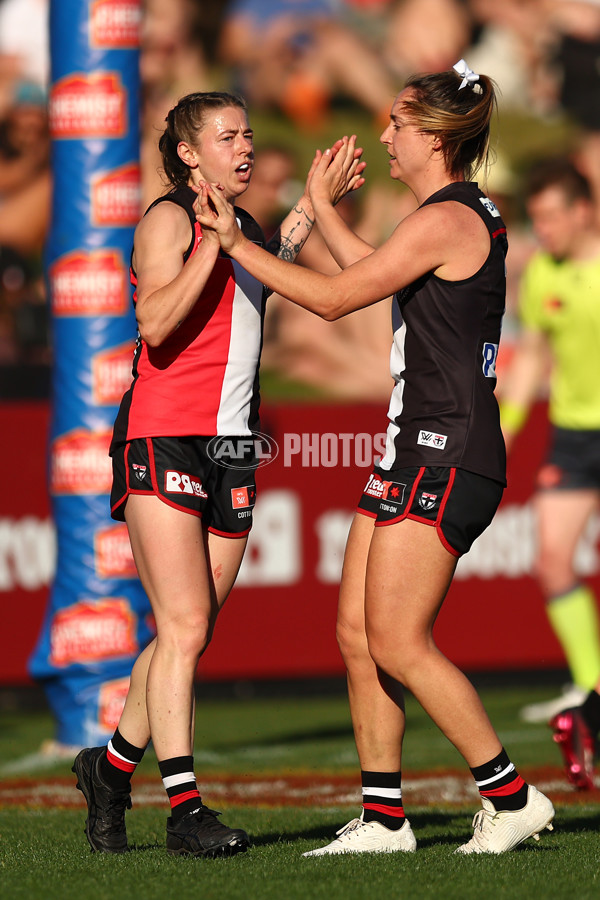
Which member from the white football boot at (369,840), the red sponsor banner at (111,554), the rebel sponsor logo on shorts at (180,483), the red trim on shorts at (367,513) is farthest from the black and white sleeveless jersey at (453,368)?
the red sponsor banner at (111,554)

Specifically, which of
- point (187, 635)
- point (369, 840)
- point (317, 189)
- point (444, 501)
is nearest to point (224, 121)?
point (317, 189)

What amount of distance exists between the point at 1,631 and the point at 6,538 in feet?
2.04

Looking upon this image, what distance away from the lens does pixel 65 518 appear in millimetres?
7695

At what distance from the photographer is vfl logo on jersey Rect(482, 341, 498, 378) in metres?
4.30

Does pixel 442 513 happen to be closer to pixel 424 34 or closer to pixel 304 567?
pixel 304 567

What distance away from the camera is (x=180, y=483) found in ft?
14.3

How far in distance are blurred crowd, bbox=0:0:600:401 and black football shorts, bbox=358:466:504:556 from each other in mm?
7429

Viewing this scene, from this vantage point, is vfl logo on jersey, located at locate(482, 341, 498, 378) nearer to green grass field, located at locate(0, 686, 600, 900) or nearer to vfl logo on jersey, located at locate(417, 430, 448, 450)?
vfl logo on jersey, located at locate(417, 430, 448, 450)

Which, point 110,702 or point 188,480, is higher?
point 188,480

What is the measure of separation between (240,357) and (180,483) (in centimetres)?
47

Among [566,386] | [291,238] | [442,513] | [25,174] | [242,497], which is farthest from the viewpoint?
[25,174]

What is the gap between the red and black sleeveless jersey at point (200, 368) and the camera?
439 centimetres

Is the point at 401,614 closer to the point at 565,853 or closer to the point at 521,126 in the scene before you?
the point at 565,853

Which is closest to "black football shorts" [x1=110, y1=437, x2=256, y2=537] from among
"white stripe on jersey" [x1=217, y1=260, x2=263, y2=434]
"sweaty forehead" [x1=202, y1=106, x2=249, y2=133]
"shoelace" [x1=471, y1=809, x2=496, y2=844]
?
"white stripe on jersey" [x1=217, y1=260, x2=263, y2=434]
